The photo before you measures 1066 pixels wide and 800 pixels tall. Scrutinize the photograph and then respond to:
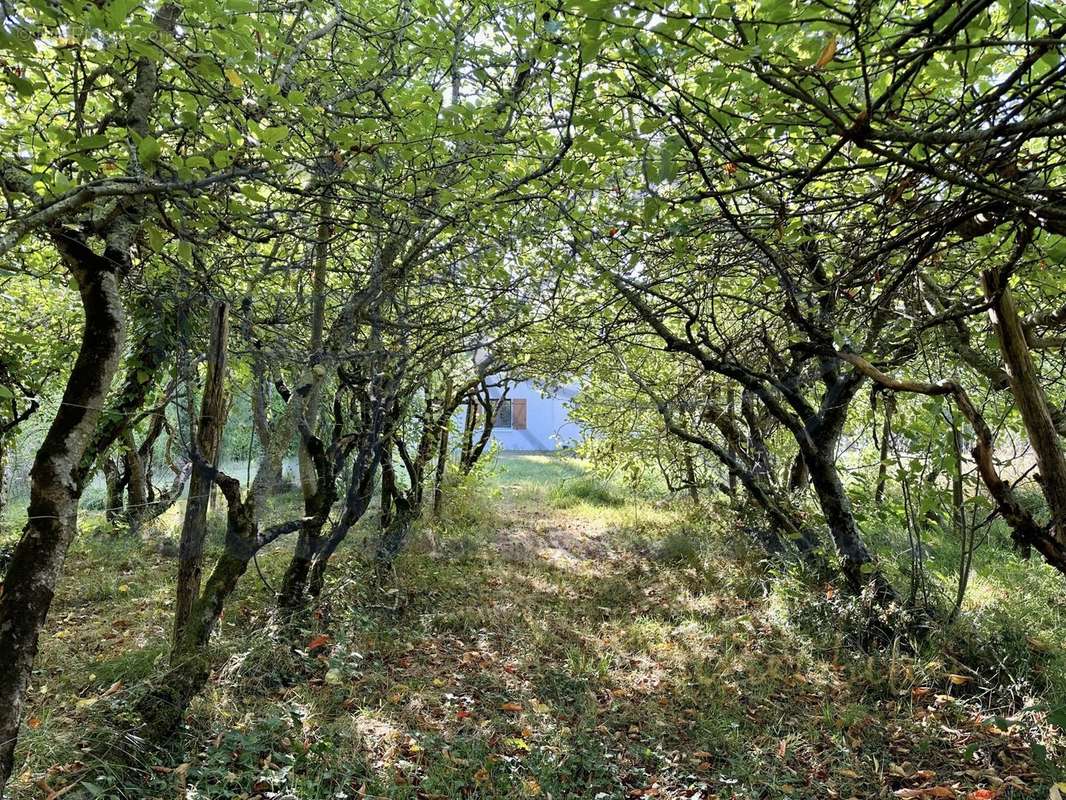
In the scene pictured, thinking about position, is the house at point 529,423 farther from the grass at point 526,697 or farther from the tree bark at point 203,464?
the tree bark at point 203,464

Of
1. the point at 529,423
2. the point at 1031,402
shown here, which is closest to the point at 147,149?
the point at 1031,402

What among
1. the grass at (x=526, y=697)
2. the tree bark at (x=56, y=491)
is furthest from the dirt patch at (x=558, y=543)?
the tree bark at (x=56, y=491)

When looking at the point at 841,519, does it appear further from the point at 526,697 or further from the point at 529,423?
the point at 529,423

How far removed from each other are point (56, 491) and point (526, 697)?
286cm

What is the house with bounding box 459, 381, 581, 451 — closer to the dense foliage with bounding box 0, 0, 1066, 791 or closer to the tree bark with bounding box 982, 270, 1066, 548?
the dense foliage with bounding box 0, 0, 1066, 791

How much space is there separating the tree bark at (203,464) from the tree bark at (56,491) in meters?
0.57

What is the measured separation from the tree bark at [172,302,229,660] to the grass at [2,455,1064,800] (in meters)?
0.46

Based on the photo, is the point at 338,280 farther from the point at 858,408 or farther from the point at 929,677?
the point at 858,408

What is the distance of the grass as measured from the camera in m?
2.89

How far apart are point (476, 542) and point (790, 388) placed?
4.05m

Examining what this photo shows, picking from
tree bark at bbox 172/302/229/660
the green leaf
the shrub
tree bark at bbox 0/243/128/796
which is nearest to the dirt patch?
the shrub

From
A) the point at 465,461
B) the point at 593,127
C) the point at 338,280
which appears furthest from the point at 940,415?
the point at 465,461

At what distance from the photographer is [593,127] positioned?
98.7 inches

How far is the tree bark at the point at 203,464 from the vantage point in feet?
10.4
